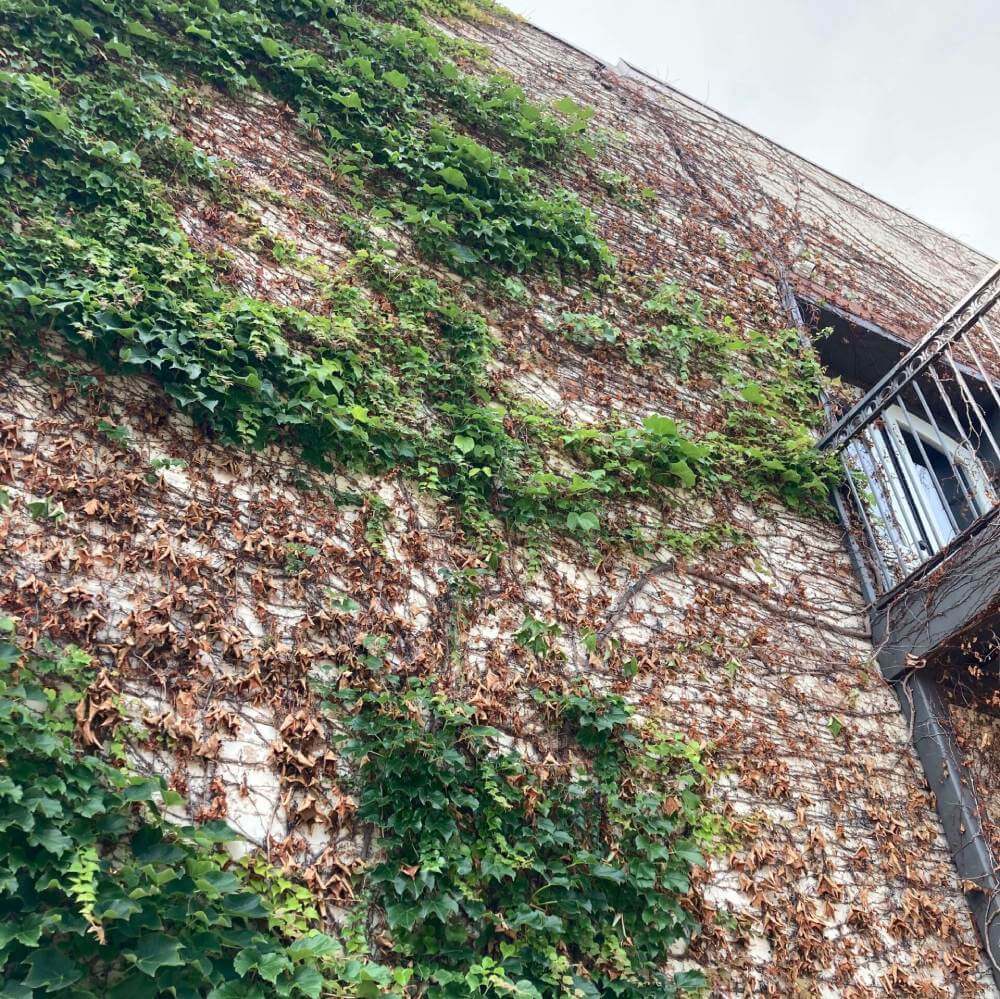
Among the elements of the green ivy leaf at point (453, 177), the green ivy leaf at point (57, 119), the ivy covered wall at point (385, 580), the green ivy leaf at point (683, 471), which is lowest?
the ivy covered wall at point (385, 580)

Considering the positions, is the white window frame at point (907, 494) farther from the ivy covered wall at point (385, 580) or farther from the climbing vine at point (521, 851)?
the climbing vine at point (521, 851)

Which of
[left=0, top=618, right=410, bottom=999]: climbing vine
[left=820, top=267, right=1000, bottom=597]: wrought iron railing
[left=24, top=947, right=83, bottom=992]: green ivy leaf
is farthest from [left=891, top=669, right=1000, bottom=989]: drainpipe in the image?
[left=24, top=947, right=83, bottom=992]: green ivy leaf

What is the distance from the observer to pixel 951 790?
12.9ft

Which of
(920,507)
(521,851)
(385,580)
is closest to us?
(521,851)

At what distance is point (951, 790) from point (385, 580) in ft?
9.39

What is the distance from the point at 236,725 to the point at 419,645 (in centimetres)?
78

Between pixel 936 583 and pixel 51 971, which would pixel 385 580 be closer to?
pixel 51 971

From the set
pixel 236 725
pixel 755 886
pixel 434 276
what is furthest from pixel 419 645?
pixel 434 276

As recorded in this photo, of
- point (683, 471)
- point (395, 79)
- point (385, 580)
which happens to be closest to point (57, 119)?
point (395, 79)

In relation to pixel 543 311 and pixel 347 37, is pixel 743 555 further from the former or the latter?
pixel 347 37

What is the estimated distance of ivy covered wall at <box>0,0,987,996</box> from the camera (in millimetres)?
2555

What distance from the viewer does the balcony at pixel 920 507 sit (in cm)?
396

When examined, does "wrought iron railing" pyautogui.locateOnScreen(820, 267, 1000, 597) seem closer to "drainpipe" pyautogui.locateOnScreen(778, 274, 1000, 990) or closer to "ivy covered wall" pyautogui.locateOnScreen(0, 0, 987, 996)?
"ivy covered wall" pyautogui.locateOnScreen(0, 0, 987, 996)

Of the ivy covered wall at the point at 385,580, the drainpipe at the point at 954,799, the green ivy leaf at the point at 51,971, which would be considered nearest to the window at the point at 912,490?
the ivy covered wall at the point at 385,580
